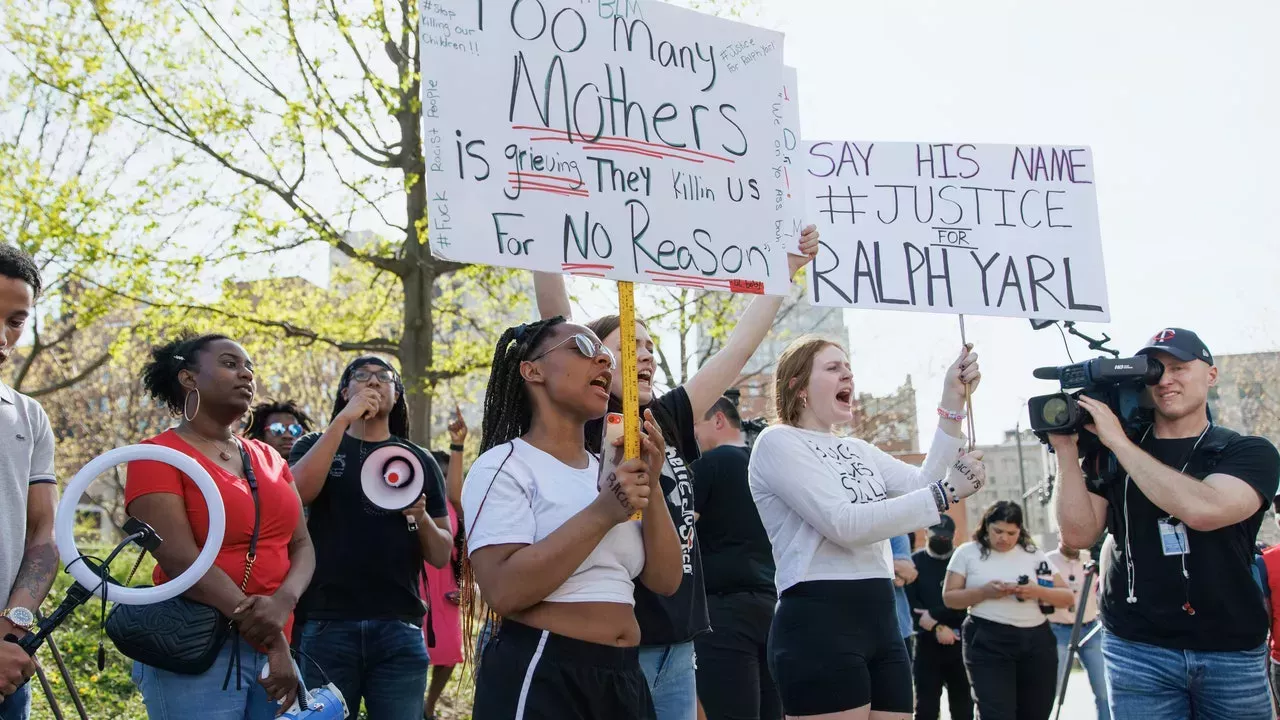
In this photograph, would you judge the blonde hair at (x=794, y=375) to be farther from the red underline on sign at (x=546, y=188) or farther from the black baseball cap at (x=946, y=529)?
the black baseball cap at (x=946, y=529)

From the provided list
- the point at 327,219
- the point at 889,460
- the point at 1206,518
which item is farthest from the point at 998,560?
the point at 327,219

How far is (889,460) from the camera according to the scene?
4.89 m

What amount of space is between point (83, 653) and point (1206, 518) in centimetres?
959

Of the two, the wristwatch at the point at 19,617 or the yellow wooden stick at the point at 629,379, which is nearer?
the yellow wooden stick at the point at 629,379

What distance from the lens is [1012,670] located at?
764cm

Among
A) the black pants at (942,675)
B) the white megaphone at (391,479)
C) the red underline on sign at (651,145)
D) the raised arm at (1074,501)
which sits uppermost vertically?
the red underline on sign at (651,145)

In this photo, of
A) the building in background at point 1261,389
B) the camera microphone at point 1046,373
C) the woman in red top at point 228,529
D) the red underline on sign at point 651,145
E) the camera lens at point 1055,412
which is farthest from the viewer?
the building in background at point 1261,389

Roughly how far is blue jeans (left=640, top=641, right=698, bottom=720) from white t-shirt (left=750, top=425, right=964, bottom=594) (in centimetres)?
66

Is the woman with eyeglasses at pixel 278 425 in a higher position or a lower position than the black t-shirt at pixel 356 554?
higher

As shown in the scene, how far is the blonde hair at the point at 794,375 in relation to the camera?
475 cm

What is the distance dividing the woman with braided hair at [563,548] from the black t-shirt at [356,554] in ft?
6.01

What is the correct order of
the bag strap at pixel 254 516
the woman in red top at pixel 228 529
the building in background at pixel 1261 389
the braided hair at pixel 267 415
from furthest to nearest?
the building in background at pixel 1261 389
the braided hair at pixel 267 415
the bag strap at pixel 254 516
the woman in red top at pixel 228 529

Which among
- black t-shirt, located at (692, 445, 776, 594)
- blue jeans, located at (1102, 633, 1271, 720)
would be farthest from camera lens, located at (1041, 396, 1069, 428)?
black t-shirt, located at (692, 445, 776, 594)

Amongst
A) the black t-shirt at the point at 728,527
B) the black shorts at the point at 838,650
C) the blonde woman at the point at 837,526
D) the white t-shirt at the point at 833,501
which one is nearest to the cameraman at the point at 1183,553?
the blonde woman at the point at 837,526
